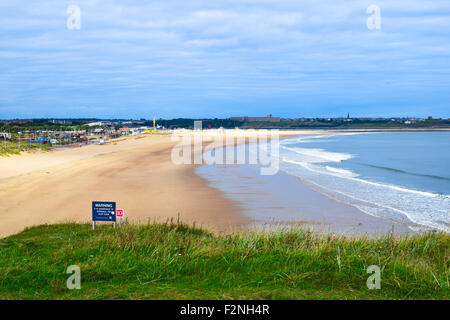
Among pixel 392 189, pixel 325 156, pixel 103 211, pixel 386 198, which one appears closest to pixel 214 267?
pixel 103 211

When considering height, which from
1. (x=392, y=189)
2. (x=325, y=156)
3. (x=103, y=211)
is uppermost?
(x=103, y=211)

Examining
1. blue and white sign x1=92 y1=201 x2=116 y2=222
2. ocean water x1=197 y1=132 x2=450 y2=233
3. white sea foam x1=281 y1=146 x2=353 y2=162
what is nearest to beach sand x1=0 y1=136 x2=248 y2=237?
ocean water x1=197 y1=132 x2=450 y2=233

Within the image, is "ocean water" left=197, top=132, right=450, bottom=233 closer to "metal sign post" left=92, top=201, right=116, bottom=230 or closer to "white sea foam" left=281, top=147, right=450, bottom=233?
"white sea foam" left=281, top=147, right=450, bottom=233

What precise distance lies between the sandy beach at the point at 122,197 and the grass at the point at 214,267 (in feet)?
8.06

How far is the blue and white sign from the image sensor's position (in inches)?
320

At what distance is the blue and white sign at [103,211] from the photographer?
8133 mm

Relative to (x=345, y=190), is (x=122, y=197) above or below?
above

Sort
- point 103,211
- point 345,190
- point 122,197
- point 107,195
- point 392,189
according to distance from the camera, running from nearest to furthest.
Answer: point 103,211 → point 122,197 → point 107,195 → point 345,190 → point 392,189

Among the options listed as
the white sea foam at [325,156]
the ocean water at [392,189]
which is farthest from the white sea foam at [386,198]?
the white sea foam at [325,156]

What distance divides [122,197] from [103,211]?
900 centimetres

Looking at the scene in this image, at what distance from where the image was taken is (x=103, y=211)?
8.18m

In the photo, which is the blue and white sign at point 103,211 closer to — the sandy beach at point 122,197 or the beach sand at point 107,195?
the sandy beach at point 122,197

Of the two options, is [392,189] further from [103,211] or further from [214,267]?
[214,267]

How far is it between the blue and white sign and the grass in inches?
11.8
